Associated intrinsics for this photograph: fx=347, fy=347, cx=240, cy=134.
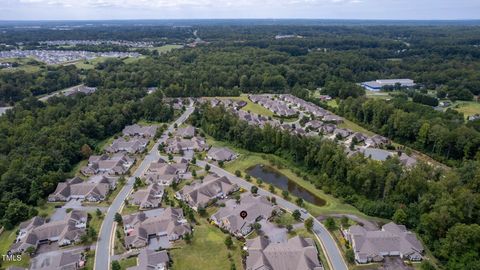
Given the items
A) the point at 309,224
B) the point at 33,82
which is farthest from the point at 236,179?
the point at 33,82

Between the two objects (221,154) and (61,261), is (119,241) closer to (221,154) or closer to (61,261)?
(61,261)

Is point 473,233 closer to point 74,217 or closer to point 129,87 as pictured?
point 74,217

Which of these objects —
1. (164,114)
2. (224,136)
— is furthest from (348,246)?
(164,114)

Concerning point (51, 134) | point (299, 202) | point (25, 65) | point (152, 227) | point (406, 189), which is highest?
point (25, 65)

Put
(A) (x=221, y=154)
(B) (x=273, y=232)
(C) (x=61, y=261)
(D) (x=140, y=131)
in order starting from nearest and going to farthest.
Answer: (C) (x=61, y=261), (B) (x=273, y=232), (A) (x=221, y=154), (D) (x=140, y=131)

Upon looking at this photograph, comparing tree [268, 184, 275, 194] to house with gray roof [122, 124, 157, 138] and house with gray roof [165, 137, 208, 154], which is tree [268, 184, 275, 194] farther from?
house with gray roof [122, 124, 157, 138]

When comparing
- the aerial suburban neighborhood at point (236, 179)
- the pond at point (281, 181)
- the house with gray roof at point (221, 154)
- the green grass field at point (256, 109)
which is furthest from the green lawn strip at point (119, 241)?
the green grass field at point (256, 109)

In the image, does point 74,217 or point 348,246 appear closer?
point 348,246
